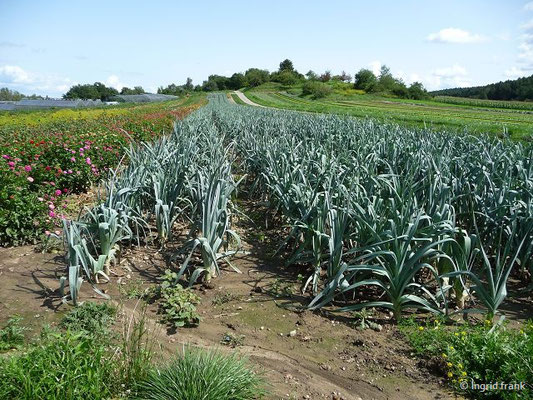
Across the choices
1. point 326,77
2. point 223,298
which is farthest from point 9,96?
point 223,298

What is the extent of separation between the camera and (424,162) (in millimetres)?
4848

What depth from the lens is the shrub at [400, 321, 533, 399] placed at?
223cm

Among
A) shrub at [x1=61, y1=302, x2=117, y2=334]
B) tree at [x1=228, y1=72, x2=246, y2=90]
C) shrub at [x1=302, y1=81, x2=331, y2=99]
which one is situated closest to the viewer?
shrub at [x1=61, y1=302, x2=117, y2=334]

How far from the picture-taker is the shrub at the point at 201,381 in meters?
2.05

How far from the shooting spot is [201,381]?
2.07 meters

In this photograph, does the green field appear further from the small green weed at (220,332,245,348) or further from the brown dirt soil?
the small green weed at (220,332,245,348)

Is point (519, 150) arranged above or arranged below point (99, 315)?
above

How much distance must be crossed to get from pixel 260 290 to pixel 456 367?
5.55ft

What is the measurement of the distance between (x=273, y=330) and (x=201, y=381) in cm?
102

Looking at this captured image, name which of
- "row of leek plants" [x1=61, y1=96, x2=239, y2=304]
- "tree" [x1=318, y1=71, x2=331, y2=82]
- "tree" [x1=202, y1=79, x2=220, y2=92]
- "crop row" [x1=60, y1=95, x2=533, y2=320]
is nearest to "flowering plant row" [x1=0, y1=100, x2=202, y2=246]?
"row of leek plants" [x1=61, y1=96, x2=239, y2=304]

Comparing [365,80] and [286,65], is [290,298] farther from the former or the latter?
[286,65]

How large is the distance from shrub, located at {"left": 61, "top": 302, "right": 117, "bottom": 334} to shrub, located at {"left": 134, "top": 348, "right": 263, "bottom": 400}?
0.72 m

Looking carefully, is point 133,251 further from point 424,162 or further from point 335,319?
point 424,162

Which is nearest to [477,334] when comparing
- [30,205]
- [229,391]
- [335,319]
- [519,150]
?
[335,319]
